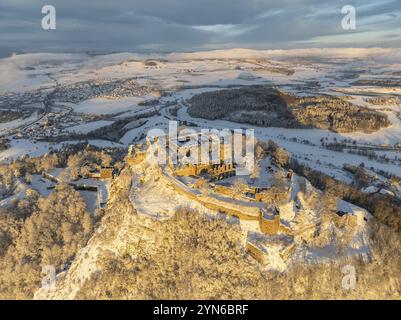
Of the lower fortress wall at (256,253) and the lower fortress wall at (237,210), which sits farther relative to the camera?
the lower fortress wall at (237,210)

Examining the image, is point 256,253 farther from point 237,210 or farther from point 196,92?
point 196,92

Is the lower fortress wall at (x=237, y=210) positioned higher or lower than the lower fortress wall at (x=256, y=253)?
higher

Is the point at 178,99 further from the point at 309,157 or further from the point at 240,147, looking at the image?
the point at 240,147

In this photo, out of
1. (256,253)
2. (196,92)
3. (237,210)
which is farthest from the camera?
(196,92)

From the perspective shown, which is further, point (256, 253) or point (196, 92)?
point (196, 92)

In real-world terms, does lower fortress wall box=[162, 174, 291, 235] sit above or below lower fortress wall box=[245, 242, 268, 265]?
above

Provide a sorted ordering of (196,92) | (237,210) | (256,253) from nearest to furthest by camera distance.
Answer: (256,253), (237,210), (196,92)

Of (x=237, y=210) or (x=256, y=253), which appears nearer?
(x=256, y=253)

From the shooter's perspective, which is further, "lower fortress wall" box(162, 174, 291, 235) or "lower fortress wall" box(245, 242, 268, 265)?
"lower fortress wall" box(162, 174, 291, 235)

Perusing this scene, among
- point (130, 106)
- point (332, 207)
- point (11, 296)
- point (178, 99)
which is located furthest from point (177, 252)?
point (178, 99)

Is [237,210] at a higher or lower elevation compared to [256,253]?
higher

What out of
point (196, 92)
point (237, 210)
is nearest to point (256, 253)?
point (237, 210)
